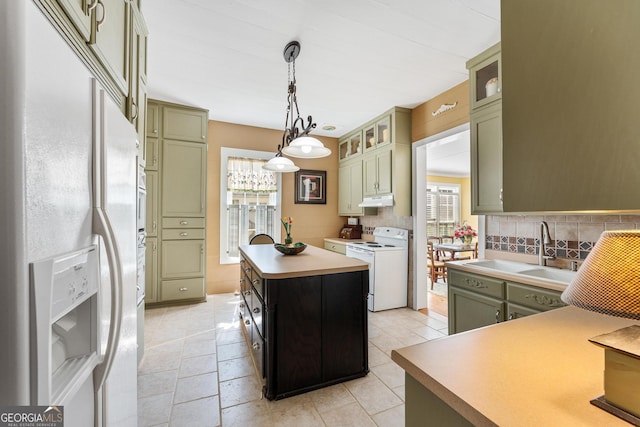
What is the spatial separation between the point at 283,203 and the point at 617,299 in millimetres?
4331

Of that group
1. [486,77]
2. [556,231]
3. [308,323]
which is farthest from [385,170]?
[308,323]

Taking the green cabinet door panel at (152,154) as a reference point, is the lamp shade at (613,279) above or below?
below

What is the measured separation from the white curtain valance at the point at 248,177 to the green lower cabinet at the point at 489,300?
3.10 m

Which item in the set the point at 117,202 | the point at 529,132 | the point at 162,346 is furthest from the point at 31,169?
the point at 162,346

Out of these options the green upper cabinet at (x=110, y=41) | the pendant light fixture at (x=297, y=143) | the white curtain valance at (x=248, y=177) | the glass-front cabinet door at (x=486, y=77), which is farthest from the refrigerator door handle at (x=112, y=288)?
the white curtain valance at (x=248, y=177)

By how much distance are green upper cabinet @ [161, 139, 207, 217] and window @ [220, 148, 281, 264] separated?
0.49 m

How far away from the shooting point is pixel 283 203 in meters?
4.65

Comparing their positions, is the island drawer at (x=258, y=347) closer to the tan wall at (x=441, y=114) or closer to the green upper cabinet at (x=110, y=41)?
the green upper cabinet at (x=110, y=41)

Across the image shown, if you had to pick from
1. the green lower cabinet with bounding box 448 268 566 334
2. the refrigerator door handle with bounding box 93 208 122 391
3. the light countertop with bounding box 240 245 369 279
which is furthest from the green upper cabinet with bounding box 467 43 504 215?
the refrigerator door handle with bounding box 93 208 122 391

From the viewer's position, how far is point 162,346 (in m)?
2.59

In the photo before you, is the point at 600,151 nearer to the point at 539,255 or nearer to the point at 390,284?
the point at 539,255

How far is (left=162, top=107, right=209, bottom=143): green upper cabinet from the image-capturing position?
3631mm

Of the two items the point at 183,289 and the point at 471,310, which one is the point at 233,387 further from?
the point at 183,289

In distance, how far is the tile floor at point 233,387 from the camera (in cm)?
168
